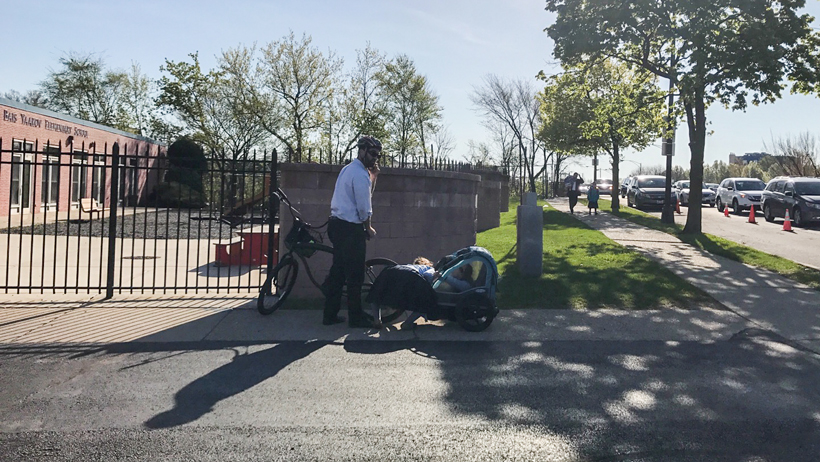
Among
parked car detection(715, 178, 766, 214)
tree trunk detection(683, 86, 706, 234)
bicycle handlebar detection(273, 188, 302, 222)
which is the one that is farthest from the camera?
parked car detection(715, 178, 766, 214)

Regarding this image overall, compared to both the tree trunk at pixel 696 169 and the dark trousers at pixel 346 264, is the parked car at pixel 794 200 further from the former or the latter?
the dark trousers at pixel 346 264

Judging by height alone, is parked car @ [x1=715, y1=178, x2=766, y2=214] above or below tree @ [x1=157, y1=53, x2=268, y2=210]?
below

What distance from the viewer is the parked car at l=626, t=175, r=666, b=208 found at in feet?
98.4

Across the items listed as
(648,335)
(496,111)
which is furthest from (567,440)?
(496,111)

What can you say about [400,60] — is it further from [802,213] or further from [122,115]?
[802,213]

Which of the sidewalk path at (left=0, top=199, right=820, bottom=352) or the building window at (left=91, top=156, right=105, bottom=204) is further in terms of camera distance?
the building window at (left=91, top=156, right=105, bottom=204)

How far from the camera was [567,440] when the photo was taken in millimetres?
3879

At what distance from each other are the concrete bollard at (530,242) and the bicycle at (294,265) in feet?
9.58

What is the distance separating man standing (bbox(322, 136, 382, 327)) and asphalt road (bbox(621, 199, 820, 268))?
9.82m

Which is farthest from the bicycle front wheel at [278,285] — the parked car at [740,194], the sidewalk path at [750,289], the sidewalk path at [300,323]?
the parked car at [740,194]

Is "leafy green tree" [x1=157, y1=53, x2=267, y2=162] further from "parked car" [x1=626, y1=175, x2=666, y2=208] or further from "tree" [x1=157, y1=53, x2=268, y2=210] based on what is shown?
"parked car" [x1=626, y1=175, x2=666, y2=208]

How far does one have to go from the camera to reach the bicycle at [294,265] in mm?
7234

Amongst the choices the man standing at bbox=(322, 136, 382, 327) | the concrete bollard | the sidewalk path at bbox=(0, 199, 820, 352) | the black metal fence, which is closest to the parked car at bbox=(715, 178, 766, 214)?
the sidewalk path at bbox=(0, 199, 820, 352)

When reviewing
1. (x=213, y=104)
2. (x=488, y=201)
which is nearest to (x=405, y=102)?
(x=213, y=104)
